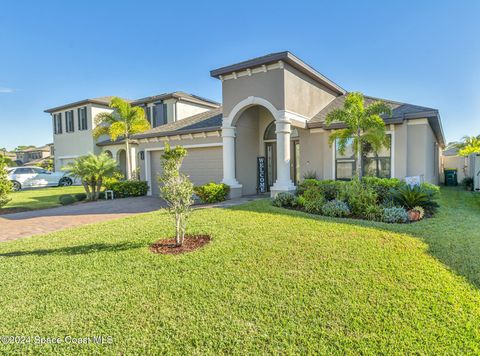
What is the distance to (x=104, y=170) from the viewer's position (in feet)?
46.2

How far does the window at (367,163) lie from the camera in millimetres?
11727

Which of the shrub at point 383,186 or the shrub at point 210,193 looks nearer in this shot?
the shrub at point 383,186

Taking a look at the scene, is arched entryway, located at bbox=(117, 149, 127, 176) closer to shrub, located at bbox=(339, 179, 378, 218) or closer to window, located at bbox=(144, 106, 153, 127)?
window, located at bbox=(144, 106, 153, 127)

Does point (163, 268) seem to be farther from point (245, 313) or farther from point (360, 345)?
point (360, 345)

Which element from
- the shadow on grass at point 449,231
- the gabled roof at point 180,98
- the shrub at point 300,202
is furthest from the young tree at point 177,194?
the gabled roof at point 180,98

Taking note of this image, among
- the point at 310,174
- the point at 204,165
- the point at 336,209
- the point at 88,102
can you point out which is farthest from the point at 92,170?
the point at 88,102

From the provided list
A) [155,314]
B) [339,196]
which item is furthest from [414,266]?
[339,196]

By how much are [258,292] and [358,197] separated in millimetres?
5748

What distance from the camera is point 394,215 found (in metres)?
7.45

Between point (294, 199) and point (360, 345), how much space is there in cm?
676

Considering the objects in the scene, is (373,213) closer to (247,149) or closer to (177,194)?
(177,194)

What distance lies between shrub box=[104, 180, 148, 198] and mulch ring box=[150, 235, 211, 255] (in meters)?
10.1

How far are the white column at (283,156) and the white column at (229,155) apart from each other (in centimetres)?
231

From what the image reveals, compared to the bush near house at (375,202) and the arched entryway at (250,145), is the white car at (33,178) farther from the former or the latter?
the bush near house at (375,202)
